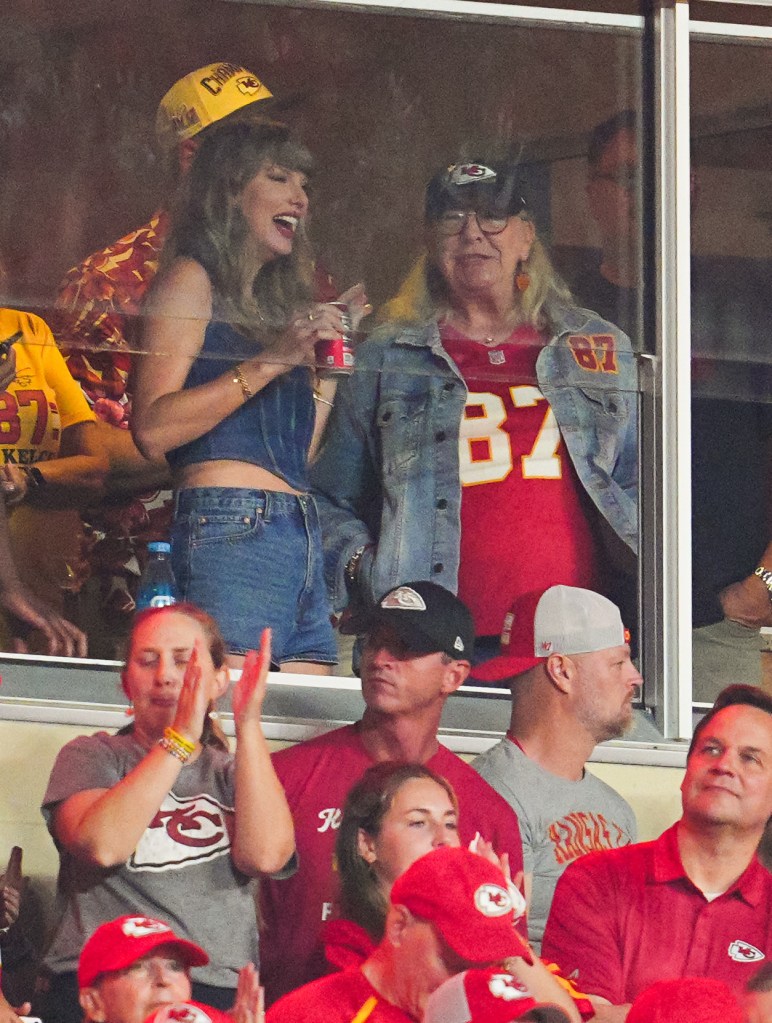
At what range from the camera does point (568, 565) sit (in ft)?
16.8

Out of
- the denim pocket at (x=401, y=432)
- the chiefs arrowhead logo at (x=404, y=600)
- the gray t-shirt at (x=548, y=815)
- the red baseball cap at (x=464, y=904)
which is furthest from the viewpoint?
the denim pocket at (x=401, y=432)

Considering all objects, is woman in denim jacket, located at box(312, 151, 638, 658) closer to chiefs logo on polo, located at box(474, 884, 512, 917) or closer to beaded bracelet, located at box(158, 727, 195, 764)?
beaded bracelet, located at box(158, 727, 195, 764)

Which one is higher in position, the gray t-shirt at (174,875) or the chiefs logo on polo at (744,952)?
the gray t-shirt at (174,875)

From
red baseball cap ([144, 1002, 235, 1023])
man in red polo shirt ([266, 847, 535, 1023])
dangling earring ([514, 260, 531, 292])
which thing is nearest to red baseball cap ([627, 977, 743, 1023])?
man in red polo shirt ([266, 847, 535, 1023])

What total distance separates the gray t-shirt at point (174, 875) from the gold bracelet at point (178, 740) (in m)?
0.13

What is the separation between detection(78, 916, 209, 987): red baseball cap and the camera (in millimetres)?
3580

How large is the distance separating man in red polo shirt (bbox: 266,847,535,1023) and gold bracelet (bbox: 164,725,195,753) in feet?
2.32

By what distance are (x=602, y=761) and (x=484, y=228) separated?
1.44m

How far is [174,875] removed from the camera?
4.04m

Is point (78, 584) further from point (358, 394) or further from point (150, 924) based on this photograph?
point (150, 924)

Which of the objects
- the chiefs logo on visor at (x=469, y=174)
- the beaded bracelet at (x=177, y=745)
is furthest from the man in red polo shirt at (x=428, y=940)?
the chiefs logo on visor at (x=469, y=174)

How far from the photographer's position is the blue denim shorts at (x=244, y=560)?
15.4ft

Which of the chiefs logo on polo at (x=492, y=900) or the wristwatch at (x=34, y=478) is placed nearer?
the chiefs logo on polo at (x=492, y=900)

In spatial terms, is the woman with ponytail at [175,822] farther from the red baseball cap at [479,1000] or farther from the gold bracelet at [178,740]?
the red baseball cap at [479,1000]
